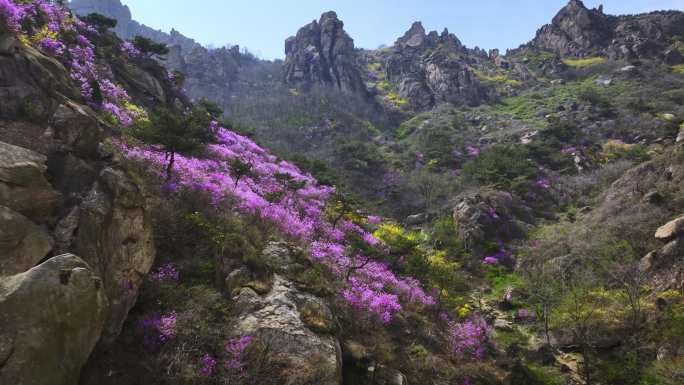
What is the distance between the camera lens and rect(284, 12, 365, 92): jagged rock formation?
9638cm

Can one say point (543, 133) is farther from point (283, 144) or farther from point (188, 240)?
point (188, 240)

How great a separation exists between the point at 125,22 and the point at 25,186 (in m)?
179

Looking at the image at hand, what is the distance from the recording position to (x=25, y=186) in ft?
22.2

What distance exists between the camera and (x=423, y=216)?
38312 mm

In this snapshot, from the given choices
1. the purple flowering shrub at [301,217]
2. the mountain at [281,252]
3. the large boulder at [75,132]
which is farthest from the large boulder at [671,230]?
the large boulder at [75,132]

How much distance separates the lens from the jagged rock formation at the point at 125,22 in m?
142

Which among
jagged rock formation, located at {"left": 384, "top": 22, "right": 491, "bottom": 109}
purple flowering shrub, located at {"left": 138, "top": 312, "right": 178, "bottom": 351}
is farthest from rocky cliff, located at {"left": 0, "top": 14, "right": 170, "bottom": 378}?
jagged rock formation, located at {"left": 384, "top": 22, "right": 491, "bottom": 109}

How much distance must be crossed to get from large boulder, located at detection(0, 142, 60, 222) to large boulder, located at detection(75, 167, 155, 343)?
56 cm

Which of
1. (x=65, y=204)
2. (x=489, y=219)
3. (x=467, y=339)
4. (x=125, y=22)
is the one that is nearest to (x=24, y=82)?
(x=65, y=204)

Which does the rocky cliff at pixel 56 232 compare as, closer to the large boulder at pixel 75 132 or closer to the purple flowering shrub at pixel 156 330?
the large boulder at pixel 75 132

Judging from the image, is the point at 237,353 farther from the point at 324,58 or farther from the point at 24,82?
the point at 324,58

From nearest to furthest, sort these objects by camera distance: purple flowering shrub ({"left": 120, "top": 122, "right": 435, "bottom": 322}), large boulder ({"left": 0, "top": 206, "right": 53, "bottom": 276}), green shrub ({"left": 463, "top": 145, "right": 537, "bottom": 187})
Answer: large boulder ({"left": 0, "top": 206, "right": 53, "bottom": 276}), purple flowering shrub ({"left": 120, "top": 122, "right": 435, "bottom": 322}), green shrub ({"left": 463, "top": 145, "right": 537, "bottom": 187})

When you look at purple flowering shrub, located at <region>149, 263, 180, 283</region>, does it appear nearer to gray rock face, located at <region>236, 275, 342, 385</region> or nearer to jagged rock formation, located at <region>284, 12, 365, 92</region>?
gray rock face, located at <region>236, 275, 342, 385</region>

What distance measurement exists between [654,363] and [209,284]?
1706cm
